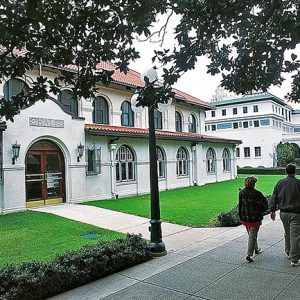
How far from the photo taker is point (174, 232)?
9.60 m

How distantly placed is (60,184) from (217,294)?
42.0 ft

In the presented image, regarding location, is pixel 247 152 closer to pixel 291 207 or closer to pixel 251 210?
pixel 251 210

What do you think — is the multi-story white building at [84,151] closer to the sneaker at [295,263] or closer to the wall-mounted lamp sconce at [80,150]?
the wall-mounted lamp sconce at [80,150]

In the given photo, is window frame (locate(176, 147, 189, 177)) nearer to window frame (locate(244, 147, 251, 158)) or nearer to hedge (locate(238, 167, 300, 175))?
hedge (locate(238, 167, 300, 175))

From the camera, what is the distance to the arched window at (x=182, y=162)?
2423 cm

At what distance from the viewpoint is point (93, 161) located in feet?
58.0

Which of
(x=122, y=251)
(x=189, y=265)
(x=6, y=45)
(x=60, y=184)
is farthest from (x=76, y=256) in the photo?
(x=60, y=184)

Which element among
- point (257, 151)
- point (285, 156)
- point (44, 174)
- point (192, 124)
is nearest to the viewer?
point (44, 174)

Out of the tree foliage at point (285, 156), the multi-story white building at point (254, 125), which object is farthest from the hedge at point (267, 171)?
the multi-story white building at point (254, 125)

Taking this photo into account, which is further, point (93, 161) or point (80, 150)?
point (93, 161)

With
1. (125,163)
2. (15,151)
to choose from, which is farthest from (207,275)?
(125,163)

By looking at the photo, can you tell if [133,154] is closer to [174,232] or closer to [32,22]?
[174,232]

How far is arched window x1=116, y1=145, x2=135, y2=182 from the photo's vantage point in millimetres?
19344

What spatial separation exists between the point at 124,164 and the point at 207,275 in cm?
1439
